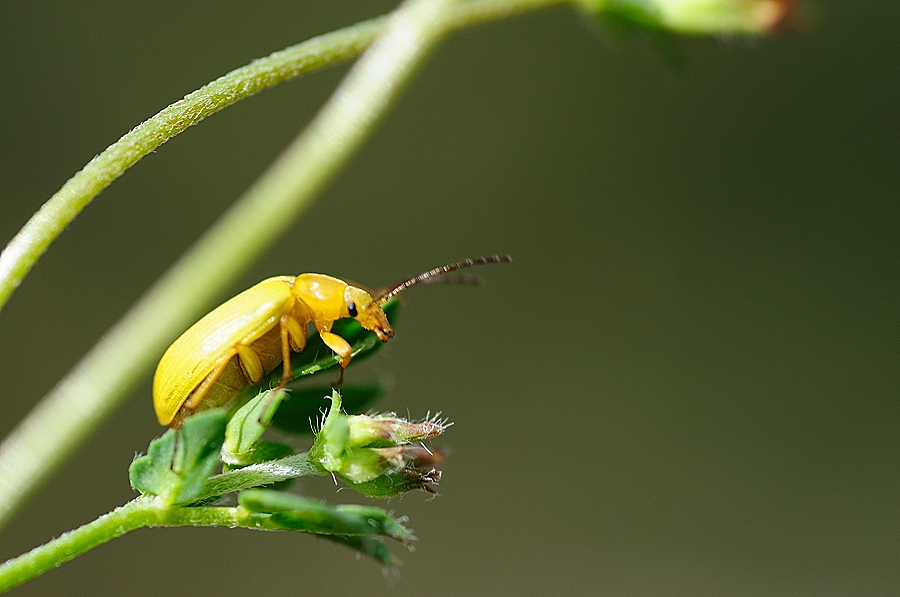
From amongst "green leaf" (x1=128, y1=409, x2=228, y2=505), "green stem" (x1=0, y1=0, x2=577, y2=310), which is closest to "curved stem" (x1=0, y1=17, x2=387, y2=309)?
"green stem" (x1=0, y1=0, x2=577, y2=310)

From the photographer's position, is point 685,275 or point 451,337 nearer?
point 451,337

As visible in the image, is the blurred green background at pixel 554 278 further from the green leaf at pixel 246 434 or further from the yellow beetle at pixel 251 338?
the green leaf at pixel 246 434

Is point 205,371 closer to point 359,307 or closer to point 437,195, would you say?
point 359,307

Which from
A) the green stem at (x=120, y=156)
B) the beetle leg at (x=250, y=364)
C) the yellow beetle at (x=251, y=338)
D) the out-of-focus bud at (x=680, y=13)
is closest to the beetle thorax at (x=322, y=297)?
the yellow beetle at (x=251, y=338)

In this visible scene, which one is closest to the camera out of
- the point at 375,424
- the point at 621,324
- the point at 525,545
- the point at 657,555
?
the point at 375,424

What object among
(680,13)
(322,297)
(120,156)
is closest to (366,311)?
(322,297)

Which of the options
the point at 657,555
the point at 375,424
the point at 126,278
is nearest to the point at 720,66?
the point at 657,555

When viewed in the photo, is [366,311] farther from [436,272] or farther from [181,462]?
[181,462]
